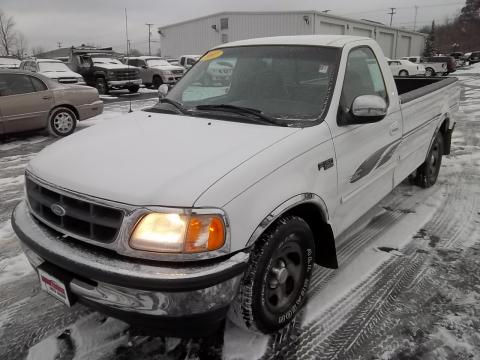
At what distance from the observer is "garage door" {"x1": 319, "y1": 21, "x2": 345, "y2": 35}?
35156mm

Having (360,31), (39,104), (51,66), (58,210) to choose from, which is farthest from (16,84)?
(360,31)

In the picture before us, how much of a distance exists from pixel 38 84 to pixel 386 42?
153ft

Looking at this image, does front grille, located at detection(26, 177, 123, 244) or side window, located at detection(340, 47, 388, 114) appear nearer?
front grille, located at detection(26, 177, 123, 244)

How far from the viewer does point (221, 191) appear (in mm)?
1984

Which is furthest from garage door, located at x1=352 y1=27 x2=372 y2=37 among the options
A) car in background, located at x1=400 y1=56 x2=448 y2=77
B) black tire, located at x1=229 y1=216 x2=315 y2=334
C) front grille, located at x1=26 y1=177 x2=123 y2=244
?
front grille, located at x1=26 y1=177 x2=123 y2=244

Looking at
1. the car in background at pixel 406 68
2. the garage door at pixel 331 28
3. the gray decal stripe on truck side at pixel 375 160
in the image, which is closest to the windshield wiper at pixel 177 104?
the gray decal stripe on truck side at pixel 375 160

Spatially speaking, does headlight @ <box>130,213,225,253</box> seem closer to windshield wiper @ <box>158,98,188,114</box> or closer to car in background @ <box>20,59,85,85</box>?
windshield wiper @ <box>158,98,188,114</box>

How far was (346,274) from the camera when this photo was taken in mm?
3293

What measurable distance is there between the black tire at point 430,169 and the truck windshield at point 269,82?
270 cm

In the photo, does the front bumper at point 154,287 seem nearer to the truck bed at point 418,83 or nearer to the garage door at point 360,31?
the truck bed at point 418,83

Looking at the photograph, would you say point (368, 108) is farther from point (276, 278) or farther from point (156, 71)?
point (156, 71)

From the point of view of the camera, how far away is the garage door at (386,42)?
46.0 metres

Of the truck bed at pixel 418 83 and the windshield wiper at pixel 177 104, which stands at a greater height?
the truck bed at pixel 418 83

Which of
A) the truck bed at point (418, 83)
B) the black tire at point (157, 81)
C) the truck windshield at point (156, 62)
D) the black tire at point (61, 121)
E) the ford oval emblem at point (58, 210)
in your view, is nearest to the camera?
the ford oval emblem at point (58, 210)
